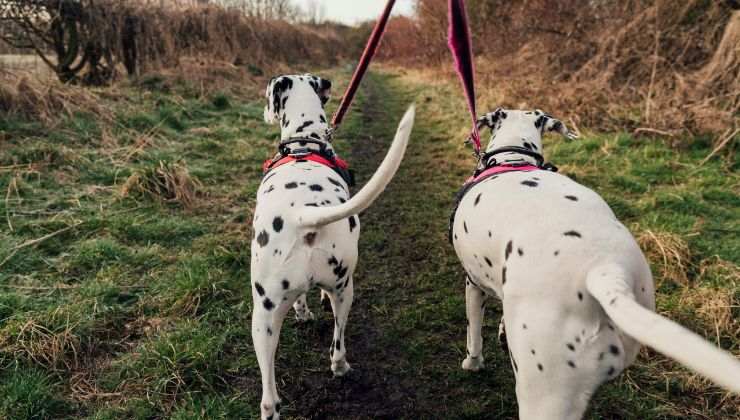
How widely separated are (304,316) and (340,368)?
67 cm

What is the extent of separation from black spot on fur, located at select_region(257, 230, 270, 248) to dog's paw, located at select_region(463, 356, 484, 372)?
160 centimetres

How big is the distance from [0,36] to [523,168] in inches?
354

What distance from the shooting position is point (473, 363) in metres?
2.98

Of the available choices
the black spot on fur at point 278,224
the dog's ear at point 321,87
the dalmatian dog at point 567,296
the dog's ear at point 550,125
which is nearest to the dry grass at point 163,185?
the dog's ear at point 321,87

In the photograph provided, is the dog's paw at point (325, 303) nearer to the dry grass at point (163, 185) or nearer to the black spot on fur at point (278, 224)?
the black spot on fur at point (278, 224)

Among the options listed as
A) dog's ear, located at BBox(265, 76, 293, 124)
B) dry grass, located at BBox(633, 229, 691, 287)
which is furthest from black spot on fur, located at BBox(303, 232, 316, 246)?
dry grass, located at BBox(633, 229, 691, 287)

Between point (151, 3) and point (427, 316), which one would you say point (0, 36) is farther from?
point (427, 316)

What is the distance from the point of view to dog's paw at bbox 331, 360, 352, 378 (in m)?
2.88

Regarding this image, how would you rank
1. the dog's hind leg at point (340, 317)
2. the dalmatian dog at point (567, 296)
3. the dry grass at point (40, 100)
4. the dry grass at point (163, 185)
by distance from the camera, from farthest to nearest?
the dry grass at point (40, 100) → the dry grass at point (163, 185) → the dog's hind leg at point (340, 317) → the dalmatian dog at point (567, 296)

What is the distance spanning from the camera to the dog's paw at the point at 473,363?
2969 mm

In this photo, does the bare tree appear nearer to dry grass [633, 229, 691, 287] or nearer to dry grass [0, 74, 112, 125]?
dry grass [0, 74, 112, 125]

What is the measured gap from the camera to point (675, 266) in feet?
12.0

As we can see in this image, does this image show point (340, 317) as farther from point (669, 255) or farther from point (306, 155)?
point (669, 255)

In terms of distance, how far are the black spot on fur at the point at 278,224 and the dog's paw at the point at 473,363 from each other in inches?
62.3
